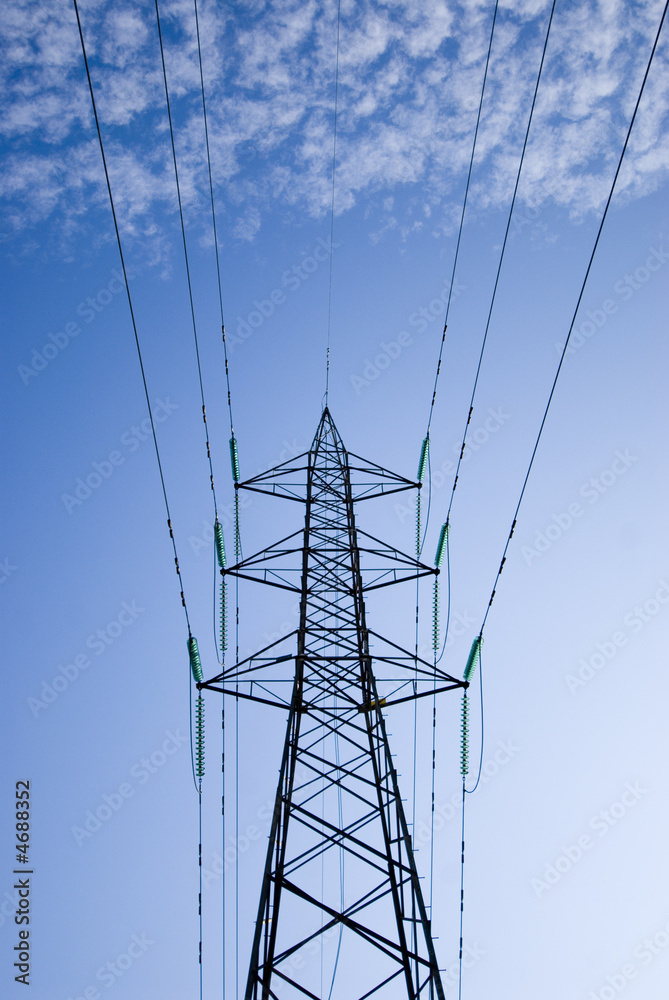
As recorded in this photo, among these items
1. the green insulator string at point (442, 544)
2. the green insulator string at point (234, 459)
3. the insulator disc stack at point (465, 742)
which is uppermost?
the green insulator string at point (234, 459)

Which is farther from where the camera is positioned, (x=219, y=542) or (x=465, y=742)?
(x=219, y=542)

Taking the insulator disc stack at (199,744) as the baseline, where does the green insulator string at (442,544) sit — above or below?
above

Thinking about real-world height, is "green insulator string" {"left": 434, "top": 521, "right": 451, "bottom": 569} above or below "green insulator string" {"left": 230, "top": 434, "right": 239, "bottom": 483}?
below

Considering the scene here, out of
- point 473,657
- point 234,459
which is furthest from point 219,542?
point 473,657

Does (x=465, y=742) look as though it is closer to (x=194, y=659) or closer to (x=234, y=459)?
(x=194, y=659)

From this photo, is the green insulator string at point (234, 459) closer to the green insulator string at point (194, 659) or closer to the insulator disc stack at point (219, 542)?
the insulator disc stack at point (219, 542)

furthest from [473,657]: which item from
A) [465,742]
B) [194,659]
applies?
[194,659]

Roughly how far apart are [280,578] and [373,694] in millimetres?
3055

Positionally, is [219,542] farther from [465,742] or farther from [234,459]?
[465,742]

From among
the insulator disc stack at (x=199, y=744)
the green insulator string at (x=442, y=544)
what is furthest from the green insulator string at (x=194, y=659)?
the green insulator string at (x=442, y=544)

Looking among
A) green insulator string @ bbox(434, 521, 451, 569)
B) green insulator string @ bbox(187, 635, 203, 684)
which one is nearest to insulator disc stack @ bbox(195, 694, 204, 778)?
green insulator string @ bbox(187, 635, 203, 684)

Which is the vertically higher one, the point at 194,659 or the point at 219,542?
the point at 219,542

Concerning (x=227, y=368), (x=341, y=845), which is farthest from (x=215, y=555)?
(x=341, y=845)

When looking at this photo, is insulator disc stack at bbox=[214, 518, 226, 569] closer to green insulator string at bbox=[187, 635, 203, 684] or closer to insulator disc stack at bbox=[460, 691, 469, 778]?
green insulator string at bbox=[187, 635, 203, 684]
